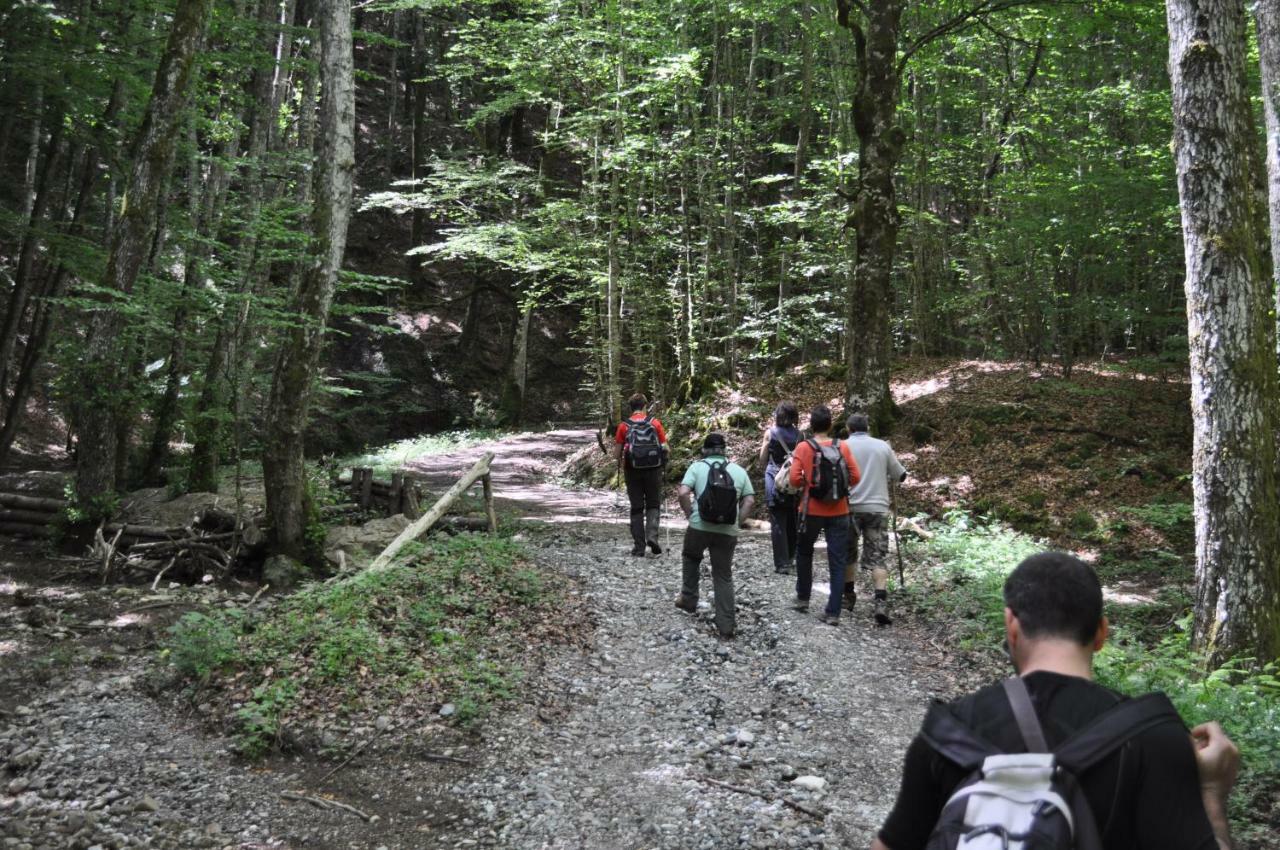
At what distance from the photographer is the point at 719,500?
8.34 metres

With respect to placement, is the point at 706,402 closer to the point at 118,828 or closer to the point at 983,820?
the point at 118,828

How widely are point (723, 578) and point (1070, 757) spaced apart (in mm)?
6781

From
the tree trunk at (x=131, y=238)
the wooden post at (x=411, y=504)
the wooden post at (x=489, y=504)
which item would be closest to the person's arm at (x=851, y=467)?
the wooden post at (x=489, y=504)

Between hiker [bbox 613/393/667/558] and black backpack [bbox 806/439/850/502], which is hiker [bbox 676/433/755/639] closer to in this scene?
black backpack [bbox 806/439/850/502]

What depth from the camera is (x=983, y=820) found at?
173 cm

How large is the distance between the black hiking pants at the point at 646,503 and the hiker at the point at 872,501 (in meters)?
2.94

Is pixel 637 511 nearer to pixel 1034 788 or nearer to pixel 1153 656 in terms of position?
pixel 1153 656

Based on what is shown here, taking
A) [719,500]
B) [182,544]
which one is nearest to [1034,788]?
[719,500]

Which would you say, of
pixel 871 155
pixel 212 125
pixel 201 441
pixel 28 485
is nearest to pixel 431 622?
pixel 201 441

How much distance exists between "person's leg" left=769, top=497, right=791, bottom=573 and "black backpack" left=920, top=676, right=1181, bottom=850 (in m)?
9.05

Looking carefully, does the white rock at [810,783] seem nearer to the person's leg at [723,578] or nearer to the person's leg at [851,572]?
the person's leg at [723,578]

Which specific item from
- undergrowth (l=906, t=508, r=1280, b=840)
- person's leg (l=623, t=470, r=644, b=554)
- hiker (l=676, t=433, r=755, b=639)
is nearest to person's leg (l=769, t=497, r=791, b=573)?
undergrowth (l=906, t=508, r=1280, b=840)

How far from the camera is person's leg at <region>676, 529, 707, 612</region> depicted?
28.2 ft

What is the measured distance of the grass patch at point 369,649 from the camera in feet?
21.2
